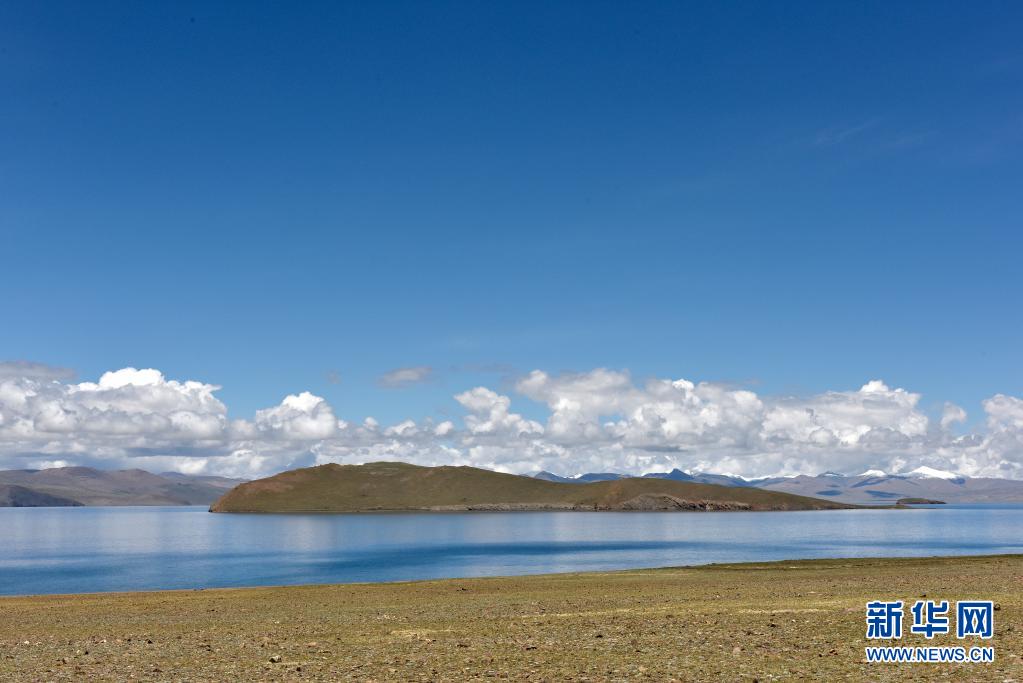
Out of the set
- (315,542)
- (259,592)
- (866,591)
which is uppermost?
(866,591)

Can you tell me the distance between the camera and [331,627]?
117ft

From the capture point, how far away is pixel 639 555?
413 feet

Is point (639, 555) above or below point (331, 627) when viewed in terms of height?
below

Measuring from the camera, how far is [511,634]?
3064cm

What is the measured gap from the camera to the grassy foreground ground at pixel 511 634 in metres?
22.8

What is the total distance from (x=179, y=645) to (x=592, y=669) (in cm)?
1734

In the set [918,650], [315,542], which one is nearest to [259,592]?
[918,650]

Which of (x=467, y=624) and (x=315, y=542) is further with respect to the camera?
(x=315, y=542)

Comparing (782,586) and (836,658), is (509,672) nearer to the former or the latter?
(836,658)

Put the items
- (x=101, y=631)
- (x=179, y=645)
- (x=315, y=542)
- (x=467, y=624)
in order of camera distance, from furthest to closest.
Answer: (x=315, y=542), (x=101, y=631), (x=467, y=624), (x=179, y=645)

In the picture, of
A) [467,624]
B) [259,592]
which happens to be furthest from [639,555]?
[467,624]

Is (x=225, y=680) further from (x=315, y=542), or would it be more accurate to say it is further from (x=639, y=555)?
(x=315, y=542)

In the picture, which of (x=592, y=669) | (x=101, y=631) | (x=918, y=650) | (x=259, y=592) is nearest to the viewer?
(x=592, y=669)

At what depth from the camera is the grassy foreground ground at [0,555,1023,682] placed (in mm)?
22812
